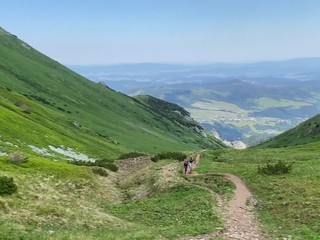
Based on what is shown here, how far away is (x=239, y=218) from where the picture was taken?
111ft

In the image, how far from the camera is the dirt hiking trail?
28875mm

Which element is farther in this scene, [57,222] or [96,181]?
[96,181]

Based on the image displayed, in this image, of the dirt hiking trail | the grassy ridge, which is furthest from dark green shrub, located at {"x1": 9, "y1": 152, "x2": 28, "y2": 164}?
the dirt hiking trail

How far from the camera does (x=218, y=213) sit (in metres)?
34.1

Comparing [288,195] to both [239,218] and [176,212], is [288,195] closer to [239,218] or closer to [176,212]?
[239,218]

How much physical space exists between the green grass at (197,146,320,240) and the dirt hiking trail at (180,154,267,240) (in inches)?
31.7

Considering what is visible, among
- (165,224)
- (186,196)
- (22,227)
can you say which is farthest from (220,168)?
(22,227)

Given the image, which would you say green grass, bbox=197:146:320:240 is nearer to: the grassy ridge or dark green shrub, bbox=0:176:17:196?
the grassy ridge

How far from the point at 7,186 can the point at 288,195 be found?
79.0 ft

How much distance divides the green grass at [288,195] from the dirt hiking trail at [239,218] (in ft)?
2.64

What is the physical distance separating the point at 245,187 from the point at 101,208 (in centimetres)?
1552

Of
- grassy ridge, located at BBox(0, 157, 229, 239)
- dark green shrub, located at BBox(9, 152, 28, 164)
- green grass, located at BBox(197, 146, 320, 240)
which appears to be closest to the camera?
grassy ridge, located at BBox(0, 157, 229, 239)

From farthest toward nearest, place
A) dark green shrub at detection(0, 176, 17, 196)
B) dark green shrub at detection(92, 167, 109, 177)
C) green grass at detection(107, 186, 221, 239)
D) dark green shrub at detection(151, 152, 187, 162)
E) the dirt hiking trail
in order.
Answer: dark green shrub at detection(151, 152, 187, 162), dark green shrub at detection(92, 167, 109, 177), dark green shrub at detection(0, 176, 17, 196), green grass at detection(107, 186, 221, 239), the dirt hiking trail

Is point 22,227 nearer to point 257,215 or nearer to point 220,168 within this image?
point 257,215
